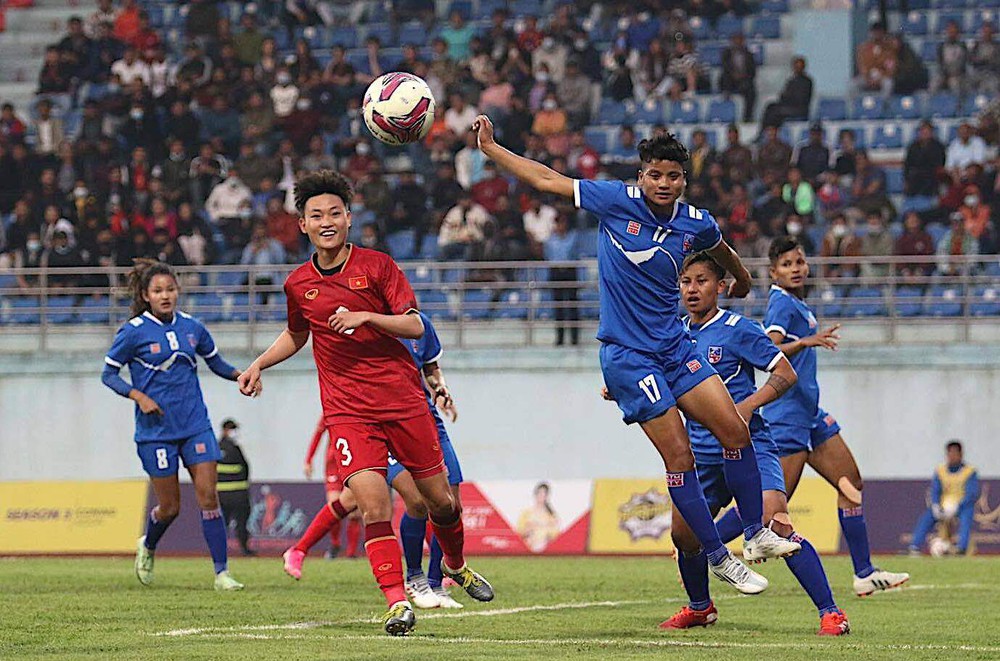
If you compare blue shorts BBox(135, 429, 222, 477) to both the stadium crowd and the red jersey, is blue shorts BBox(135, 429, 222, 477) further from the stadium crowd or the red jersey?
the stadium crowd

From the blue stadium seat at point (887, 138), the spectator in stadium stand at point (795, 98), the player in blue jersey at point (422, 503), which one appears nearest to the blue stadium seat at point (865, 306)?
the blue stadium seat at point (887, 138)

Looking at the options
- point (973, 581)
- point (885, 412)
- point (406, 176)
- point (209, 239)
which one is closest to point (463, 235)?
point (406, 176)

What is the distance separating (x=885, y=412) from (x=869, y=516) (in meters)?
1.49

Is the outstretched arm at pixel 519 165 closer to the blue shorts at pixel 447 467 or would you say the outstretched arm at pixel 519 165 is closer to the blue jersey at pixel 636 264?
the blue jersey at pixel 636 264

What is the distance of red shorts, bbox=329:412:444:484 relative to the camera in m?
9.22

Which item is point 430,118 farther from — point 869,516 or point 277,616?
point 869,516

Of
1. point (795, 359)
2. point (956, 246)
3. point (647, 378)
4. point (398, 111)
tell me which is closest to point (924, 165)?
point (956, 246)

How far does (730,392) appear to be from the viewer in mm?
10297

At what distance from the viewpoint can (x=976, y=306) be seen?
74.1ft

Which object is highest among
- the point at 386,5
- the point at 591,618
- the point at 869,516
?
the point at 386,5

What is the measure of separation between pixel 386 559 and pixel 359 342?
3.78 feet

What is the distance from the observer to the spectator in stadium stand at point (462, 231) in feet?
78.1

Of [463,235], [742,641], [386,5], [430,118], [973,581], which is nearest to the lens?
[742,641]

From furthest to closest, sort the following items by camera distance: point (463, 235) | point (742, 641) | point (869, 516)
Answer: point (463, 235), point (869, 516), point (742, 641)
